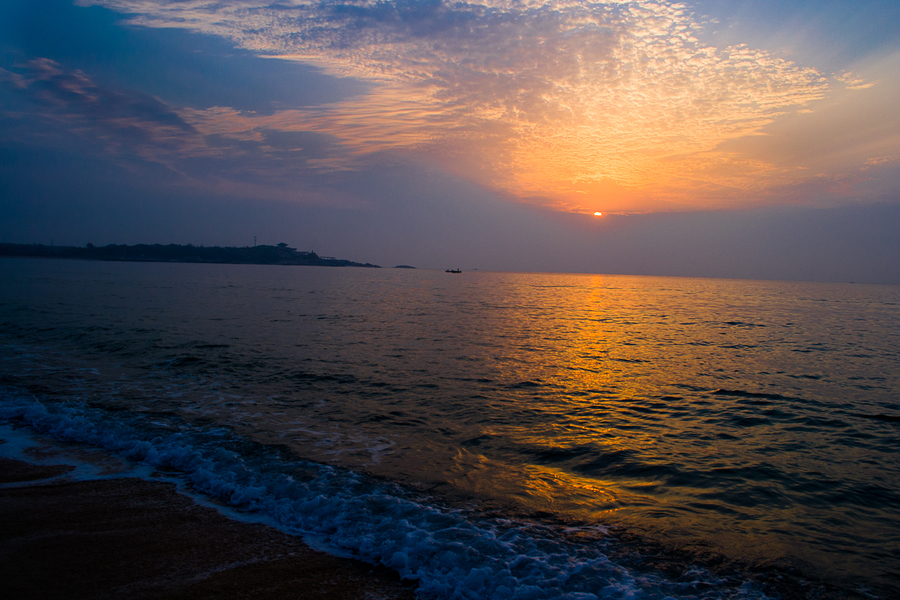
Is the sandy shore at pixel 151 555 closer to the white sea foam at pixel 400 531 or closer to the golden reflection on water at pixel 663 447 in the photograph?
the white sea foam at pixel 400 531

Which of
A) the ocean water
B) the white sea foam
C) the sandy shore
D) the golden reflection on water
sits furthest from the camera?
the golden reflection on water

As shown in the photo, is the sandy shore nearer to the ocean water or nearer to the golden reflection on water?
the ocean water

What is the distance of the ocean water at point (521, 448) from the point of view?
6352 mm

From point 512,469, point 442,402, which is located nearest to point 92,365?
point 442,402

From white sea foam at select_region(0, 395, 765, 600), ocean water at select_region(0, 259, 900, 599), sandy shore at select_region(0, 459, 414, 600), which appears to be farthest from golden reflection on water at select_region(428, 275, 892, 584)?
sandy shore at select_region(0, 459, 414, 600)

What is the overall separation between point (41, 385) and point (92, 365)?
369cm

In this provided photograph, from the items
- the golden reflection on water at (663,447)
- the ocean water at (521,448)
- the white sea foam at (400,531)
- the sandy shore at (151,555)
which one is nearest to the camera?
the sandy shore at (151,555)

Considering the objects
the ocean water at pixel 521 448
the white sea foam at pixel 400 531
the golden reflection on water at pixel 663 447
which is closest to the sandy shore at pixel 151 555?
the white sea foam at pixel 400 531

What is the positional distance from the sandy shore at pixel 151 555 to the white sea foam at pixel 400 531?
0.44m

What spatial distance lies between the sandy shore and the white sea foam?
1.44 feet

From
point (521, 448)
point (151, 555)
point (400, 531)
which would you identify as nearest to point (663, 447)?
point (521, 448)

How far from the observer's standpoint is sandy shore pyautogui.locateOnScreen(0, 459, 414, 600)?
17.7ft

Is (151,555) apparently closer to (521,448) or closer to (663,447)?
(521,448)

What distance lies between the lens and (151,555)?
19.9ft
